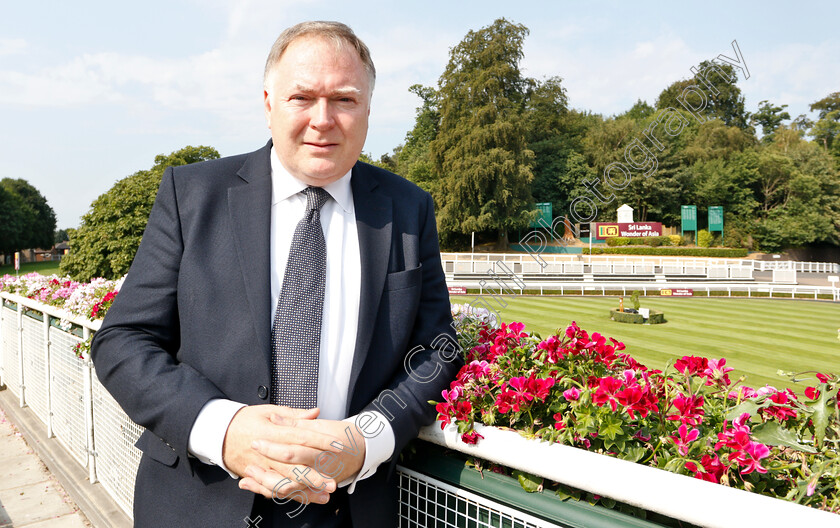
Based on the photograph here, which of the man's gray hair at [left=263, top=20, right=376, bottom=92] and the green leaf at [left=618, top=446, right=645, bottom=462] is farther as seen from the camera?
the man's gray hair at [left=263, top=20, right=376, bottom=92]

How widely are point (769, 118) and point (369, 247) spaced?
65.3 m

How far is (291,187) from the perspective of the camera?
5.11 ft

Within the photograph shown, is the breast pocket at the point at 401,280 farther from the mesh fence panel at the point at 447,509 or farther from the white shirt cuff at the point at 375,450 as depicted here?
→ the mesh fence panel at the point at 447,509

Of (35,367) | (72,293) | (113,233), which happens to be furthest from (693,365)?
(113,233)

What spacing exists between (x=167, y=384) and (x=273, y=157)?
2.43ft

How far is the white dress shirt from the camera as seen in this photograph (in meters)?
1.28

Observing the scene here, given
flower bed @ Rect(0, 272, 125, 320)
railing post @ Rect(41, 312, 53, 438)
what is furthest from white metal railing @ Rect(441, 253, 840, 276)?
railing post @ Rect(41, 312, 53, 438)

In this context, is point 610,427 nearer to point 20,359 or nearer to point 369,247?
point 369,247

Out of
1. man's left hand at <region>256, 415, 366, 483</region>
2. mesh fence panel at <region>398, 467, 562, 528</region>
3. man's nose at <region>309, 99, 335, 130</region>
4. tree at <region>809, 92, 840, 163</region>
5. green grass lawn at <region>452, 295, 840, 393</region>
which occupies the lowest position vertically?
green grass lawn at <region>452, 295, 840, 393</region>

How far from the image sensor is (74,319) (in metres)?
3.93

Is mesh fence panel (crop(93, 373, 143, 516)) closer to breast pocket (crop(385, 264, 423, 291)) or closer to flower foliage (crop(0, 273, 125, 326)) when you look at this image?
flower foliage (crop(0, 273, 125, 326))

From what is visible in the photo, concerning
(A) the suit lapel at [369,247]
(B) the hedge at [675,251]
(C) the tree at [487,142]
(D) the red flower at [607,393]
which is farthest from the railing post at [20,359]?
(B) the hedge at [675,251]

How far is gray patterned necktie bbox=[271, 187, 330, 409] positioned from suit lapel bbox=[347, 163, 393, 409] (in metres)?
0.11

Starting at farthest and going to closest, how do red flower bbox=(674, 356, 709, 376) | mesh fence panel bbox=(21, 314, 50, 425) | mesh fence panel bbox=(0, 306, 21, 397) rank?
1. mesh fence panel bbox=(0, 306, 21, 397)
2. mesh fence panel bbox=(21, 314, 50, 425)
3. red flower bbox=(674, 356, 709, 376)
